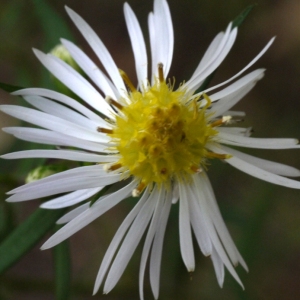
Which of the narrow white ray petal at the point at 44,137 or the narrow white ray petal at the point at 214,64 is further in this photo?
the narrow white ray petal at the point at 214,64

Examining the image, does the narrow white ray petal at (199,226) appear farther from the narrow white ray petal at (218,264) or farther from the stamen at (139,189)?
the stamen at (139,189)

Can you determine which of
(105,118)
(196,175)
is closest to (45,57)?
(105,118)

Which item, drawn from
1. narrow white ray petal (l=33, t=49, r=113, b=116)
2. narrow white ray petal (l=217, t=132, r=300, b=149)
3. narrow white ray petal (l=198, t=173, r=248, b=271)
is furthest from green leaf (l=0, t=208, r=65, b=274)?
narrow white ray petal (l=217, t=132, r=300, b=149)

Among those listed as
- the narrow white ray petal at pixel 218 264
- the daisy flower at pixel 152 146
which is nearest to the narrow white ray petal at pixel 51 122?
the daisy flower at pixel 152 146

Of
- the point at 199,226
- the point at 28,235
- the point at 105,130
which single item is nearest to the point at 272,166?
the point at 199,226

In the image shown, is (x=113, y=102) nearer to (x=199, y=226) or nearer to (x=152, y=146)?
(x=152, y=146)

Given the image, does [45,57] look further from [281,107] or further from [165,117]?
[281,107]

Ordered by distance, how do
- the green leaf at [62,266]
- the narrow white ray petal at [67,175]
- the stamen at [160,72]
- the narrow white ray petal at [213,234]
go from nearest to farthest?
1. the narrow white ray petal at [67,175]
2. the narrow white ray petal at [213,234]
3. the stamen at [160,72]
4. the green leaf at [62,266]
